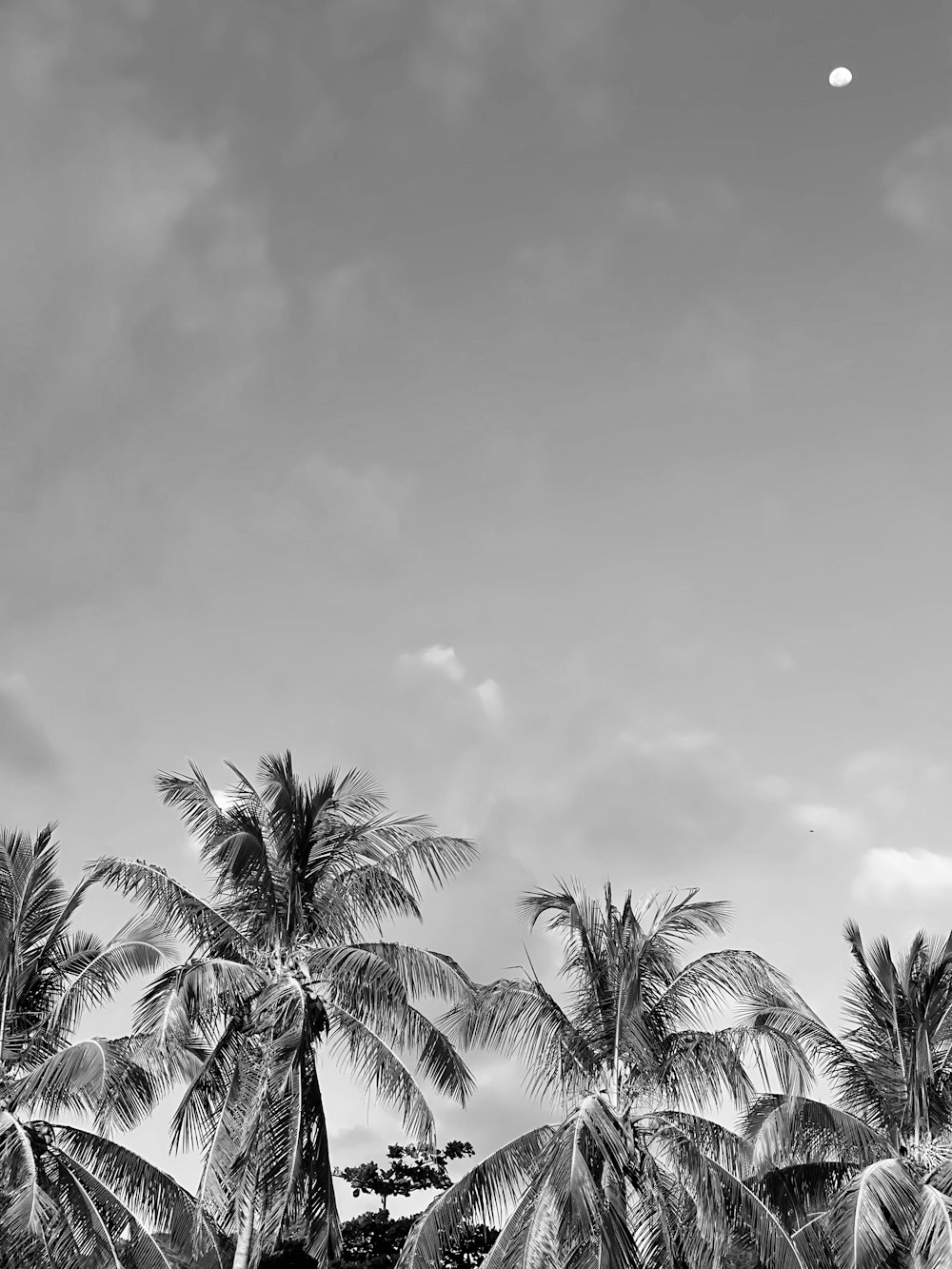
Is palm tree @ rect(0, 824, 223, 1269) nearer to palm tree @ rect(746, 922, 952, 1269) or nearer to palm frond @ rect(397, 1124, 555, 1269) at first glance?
palm frond @ rect(397, 1124, 555, 1269)

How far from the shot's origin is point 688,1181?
19.5 meters

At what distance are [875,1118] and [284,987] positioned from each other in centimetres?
1036

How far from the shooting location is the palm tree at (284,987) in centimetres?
1920

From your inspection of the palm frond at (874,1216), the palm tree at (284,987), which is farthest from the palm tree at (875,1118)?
the palm tree at (284,987)

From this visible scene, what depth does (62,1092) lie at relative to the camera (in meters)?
20.1

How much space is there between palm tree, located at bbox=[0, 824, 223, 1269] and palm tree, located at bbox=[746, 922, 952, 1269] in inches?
372

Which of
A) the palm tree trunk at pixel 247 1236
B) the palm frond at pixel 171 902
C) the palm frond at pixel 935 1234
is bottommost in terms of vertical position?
the palm frond at pixel 935 1234

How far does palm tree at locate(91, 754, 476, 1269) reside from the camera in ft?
63.0

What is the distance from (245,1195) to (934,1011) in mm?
11335

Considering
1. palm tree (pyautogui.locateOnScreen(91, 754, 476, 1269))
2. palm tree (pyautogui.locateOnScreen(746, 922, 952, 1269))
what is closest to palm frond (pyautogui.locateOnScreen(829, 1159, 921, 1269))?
palm tree (pyautogui.locateOnScreen(746, 922, 952, 1269))

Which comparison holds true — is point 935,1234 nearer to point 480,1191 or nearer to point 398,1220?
point 480,1191

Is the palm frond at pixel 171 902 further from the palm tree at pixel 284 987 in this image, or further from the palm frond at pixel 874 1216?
the palm frond at pixel 874 1216

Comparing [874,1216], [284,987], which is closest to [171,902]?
[284,987]

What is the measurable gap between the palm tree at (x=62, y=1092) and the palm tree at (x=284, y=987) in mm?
1060
